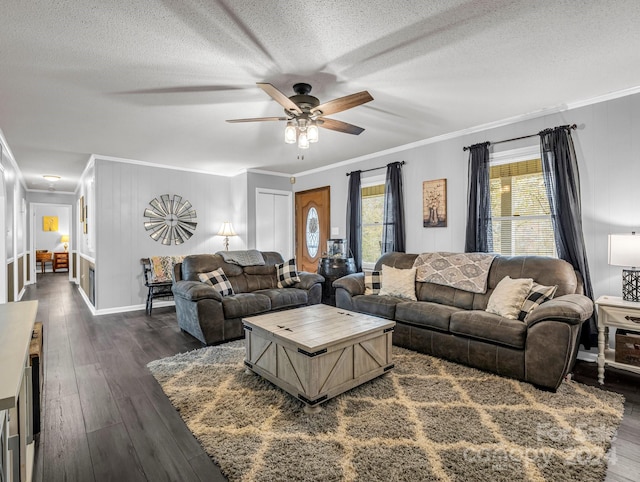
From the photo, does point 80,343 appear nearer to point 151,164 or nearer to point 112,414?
point 112,414

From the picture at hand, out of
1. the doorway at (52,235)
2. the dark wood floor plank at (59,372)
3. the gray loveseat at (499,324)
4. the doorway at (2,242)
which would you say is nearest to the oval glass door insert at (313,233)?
the gray loveseat at (499,324)

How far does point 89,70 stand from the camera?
8.34 ft

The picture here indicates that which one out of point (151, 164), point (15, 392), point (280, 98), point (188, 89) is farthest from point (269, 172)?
point (15, 392)

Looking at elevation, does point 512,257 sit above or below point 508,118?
below

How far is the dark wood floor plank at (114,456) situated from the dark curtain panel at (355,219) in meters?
3.91

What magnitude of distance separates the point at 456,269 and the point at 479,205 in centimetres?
84

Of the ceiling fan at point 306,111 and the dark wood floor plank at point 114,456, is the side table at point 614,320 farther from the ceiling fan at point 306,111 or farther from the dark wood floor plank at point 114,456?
the dark wood floor plank at point 114,456

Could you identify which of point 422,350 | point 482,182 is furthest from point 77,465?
point 482,182

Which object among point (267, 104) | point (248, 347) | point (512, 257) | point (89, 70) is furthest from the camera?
point (512, 257)

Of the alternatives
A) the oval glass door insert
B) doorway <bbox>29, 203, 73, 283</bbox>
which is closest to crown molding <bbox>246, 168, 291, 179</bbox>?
the oval glass door insert

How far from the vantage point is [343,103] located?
2.61m

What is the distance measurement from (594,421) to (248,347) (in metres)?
2.55

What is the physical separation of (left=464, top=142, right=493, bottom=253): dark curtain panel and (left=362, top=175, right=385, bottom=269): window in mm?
1477

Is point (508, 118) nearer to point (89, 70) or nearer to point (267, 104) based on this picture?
point (267, 104)
